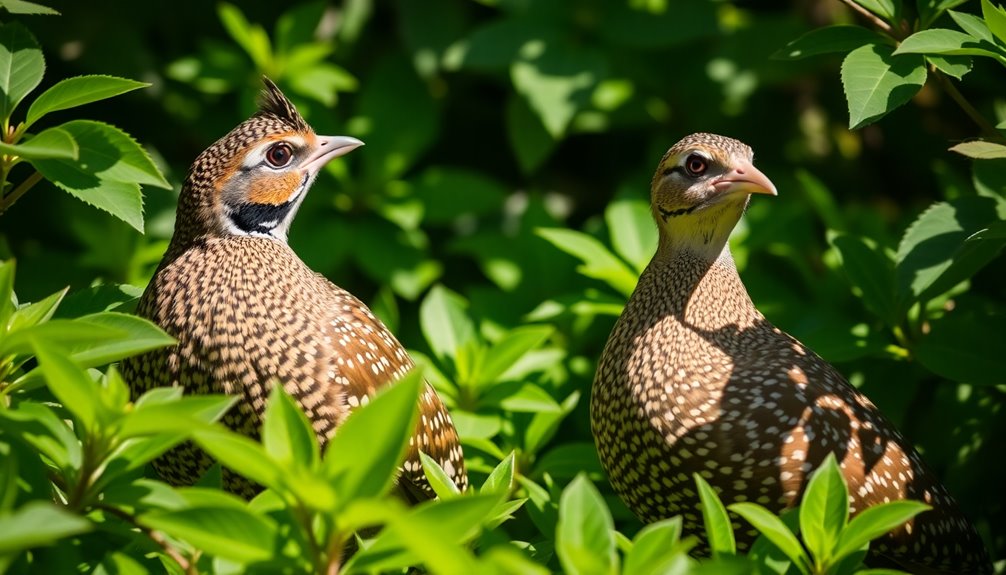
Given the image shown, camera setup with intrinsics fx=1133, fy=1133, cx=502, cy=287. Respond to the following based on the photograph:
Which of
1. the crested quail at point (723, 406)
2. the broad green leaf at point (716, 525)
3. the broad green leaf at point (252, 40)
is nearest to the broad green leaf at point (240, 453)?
the broad green leaf at point (716, 525)

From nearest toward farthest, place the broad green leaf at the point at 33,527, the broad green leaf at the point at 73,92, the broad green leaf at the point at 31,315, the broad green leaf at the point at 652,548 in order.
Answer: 1. the broad green leaf at the point at 33,527
2. the broad green leaf at the point at 652,548
3. the broad green leaf at the point at 31,315
4. the broad green leaf at the point at 73,92

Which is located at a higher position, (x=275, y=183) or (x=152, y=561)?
(x=275, y=183)

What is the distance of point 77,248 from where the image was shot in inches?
229

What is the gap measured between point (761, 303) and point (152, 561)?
2.88 metres

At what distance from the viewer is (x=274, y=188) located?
382 centimetres

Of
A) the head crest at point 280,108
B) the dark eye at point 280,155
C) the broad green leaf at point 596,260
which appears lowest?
the broad green leaf at point 596,260

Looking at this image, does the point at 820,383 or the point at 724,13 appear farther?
the point at 724,13

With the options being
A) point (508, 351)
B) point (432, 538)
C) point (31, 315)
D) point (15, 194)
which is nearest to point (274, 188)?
point (15, 194)

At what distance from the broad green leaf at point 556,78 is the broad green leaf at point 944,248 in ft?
5.93

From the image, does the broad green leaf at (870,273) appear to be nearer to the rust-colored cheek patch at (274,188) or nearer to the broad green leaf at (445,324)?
the broad green leaf at (445,324)

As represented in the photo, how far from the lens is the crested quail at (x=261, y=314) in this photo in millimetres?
3279

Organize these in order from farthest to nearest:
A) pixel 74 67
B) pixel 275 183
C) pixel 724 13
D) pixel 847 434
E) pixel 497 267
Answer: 1. pixel 724 13
2. pixel 74 67
3. pixel 497 267
4. pixel 275 183
5. pixel 847 434

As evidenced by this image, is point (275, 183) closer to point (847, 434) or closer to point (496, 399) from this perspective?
point (496, 399)

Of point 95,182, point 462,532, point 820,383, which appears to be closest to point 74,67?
point 95,182
